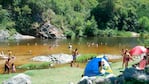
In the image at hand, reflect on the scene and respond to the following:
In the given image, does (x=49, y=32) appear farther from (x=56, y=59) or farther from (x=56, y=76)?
(x=56, y=76)

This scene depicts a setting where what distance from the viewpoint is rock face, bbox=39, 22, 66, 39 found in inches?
3730

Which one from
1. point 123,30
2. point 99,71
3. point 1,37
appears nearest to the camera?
point 99,71

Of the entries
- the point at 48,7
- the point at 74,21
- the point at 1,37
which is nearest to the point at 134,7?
the point at 74,21

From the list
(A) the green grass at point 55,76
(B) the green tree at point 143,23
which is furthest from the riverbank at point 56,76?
(B) the green tree at point 143,23

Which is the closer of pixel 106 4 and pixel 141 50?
pixel 141 50

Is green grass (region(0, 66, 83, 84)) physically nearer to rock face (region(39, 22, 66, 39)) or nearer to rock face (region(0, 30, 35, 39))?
rock face (region(0, 30, 35, 39))

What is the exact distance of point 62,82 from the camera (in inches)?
958

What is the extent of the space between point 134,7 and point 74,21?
31.4 metres

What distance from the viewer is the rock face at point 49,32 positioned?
311ft

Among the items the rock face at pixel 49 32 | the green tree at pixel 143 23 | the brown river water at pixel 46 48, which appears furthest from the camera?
the green tree at pixel 143 23

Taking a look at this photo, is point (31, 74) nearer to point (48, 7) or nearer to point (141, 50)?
point (141, 50)

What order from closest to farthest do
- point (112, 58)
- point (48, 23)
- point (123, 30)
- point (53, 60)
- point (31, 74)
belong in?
point (31, 74) < point (53, 60) < point (112, 58) < point (48, 23) < point (123, 30)

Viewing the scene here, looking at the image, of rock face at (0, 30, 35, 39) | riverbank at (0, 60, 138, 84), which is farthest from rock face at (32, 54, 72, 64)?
rock face at (0, 30, 35, 39)

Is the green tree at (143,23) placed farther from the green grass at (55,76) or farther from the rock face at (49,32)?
the green grass at (55,76)
